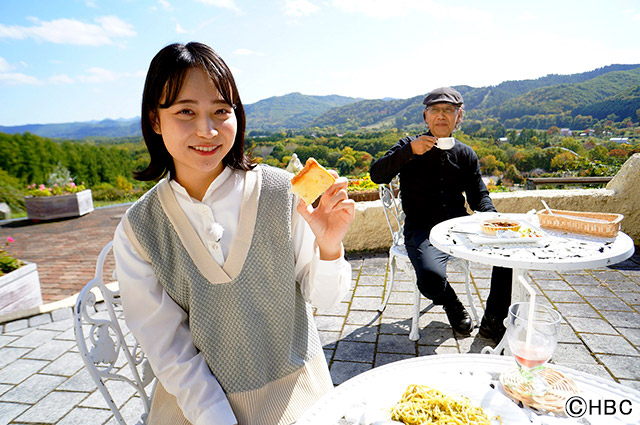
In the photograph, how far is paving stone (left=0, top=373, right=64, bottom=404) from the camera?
2.27 meters

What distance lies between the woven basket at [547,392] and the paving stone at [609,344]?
202 cm

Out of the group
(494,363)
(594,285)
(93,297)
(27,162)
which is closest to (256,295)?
(93,297)

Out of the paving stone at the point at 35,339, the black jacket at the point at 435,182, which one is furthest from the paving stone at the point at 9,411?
the black jacket at the point at 435,182

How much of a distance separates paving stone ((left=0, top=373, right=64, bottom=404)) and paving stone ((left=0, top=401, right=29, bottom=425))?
0.11 feet

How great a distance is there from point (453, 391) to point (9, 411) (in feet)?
8.74

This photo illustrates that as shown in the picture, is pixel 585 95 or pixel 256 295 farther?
pixel 585 95

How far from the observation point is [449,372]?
97 cm

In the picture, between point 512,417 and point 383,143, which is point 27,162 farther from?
point 512,417

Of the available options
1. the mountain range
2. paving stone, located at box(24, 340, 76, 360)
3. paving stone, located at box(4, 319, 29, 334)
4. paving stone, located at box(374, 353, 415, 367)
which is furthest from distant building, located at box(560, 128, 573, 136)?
paving stone, located at box(4, 319, 29, 334)

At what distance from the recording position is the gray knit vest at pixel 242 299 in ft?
3.76

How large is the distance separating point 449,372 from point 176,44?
4.10ft

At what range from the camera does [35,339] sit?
298cm

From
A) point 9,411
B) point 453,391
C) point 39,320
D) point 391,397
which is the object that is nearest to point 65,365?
point 9,411

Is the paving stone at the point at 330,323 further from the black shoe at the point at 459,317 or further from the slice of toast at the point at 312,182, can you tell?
the slice of toast at the point at 312,182
